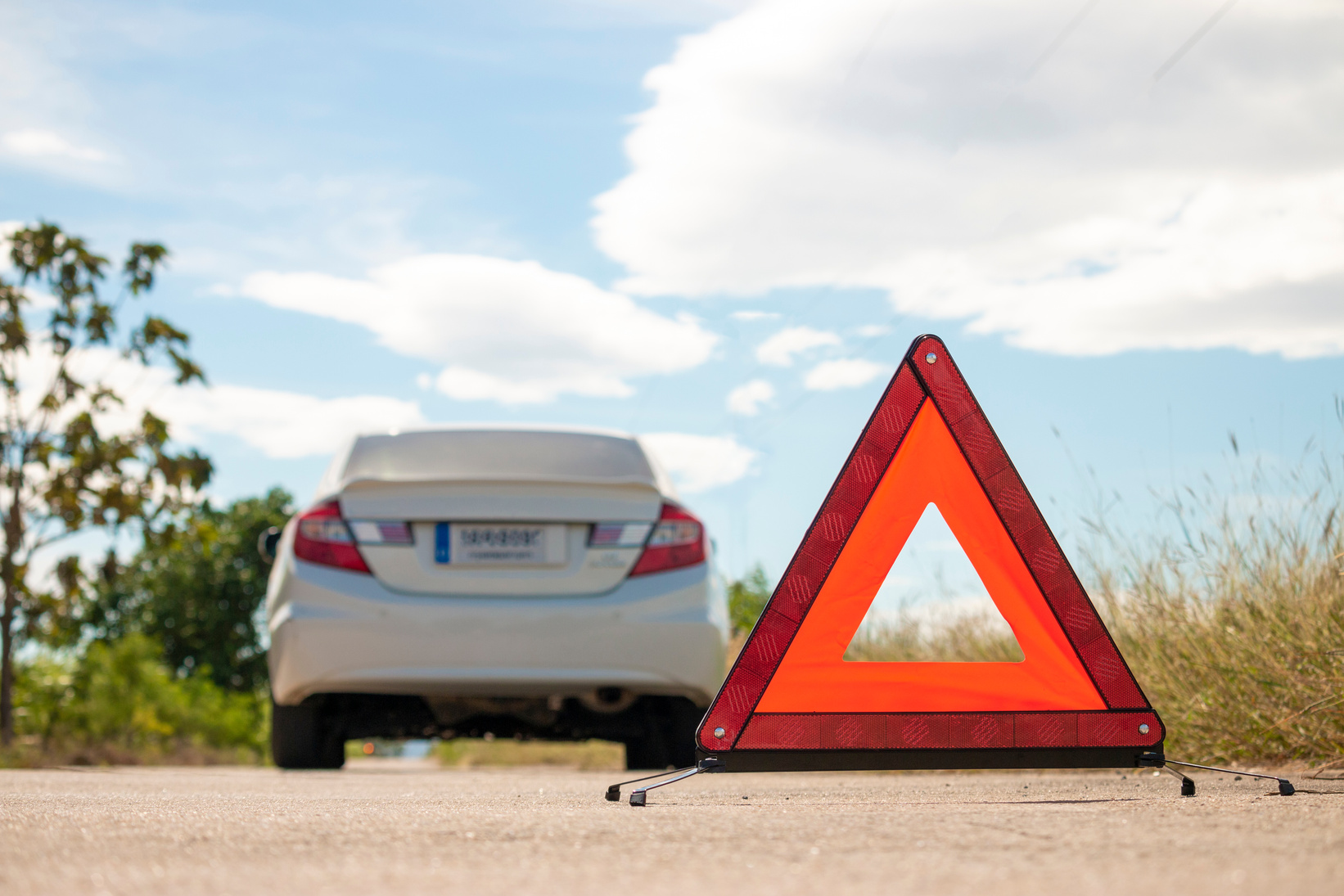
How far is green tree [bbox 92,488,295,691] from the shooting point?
154 ft

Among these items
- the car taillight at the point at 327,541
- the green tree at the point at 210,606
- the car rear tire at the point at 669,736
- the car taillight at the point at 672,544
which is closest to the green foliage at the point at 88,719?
the car taillight at the point at 327,541

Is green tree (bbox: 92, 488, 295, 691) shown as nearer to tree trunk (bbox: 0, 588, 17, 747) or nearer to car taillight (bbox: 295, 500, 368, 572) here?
tree trunk (bbox: 0, 588, 17, 747)

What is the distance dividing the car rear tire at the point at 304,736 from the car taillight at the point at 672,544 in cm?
173

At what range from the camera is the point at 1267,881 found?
2.04 metres

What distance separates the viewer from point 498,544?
18.4 feet

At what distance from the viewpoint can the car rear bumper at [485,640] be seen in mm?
5531

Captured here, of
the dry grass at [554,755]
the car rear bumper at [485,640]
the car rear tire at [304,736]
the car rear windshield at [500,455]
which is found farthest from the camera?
the dry grass at [554,755]

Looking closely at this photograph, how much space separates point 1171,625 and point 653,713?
2.37 meters

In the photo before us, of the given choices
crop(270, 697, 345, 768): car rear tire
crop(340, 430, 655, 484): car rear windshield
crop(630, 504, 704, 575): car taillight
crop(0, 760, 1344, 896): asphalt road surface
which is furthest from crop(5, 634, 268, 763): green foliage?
crop(0, 760, 1344, 896): asphalt road surface

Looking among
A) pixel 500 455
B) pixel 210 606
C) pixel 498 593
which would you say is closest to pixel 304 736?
pixel 498 593

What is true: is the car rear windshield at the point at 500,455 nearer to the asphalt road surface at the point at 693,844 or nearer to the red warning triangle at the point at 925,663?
the asphalt road surface at the point at 693,844

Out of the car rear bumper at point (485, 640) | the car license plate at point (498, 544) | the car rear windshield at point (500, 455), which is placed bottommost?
the car rear bumper at point (485, 640)

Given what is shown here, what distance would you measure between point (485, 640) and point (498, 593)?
0.66 ft

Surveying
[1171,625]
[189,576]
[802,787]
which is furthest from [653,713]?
[189,576]
